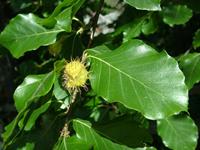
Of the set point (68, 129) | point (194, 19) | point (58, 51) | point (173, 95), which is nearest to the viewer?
point (173, 95)

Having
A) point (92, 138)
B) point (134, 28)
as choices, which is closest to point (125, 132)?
point (92, 138)

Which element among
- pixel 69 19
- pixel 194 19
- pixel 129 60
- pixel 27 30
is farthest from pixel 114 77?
pixel 194 19

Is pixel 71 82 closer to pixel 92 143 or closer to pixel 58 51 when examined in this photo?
pixel 92 143

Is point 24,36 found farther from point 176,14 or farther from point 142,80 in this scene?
point 176,14

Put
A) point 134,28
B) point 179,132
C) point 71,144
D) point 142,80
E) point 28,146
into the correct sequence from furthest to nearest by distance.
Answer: point 134,28 < point 179,132 < point 28,146 < point 71,144 < point 142,80

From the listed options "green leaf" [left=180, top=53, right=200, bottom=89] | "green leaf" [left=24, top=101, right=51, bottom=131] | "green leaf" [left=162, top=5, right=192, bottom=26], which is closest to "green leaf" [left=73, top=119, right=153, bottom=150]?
"green leaf" [left=24, top=101, right=51, bottom=131]

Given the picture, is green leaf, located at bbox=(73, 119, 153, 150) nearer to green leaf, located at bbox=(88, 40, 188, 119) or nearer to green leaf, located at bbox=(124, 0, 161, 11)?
green leaf, located at bbox=(88, 40, 188, 119)
